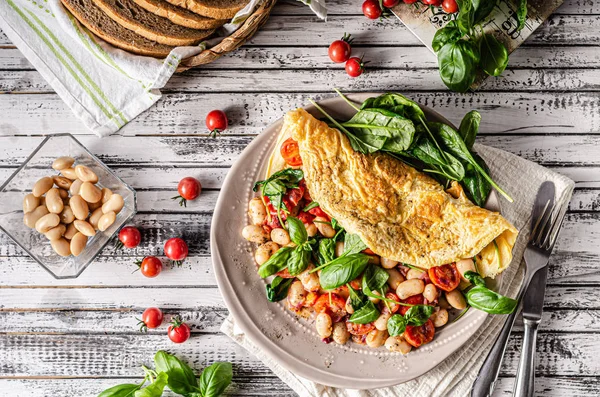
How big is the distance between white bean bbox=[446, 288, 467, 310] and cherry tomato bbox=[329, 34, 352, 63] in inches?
53.4

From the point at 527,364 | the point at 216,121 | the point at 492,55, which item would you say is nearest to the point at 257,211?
the point at 216,121

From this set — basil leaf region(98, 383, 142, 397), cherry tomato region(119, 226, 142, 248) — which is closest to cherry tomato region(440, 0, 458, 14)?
cherry tomato region(119, 226, 142, 248)

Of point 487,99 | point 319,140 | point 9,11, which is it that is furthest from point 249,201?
point 9,11

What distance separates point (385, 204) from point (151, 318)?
4.79 feet

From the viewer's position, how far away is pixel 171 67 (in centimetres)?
306

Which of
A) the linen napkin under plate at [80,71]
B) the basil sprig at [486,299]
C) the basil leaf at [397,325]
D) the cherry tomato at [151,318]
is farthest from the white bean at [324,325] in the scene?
the linen napkin under plate at [80,71]

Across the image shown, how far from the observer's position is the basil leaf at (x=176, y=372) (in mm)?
3166

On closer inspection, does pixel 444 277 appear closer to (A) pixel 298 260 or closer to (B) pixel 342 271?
(B) pixel 342 271

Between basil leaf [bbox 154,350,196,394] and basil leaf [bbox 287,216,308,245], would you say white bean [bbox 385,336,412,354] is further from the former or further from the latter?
basil leaf [bbox 154,350,196,394]

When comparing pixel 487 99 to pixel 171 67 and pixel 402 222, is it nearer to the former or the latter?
pixel 402 222

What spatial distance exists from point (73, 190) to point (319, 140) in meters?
1.35

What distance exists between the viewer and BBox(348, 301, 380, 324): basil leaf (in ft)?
9.49

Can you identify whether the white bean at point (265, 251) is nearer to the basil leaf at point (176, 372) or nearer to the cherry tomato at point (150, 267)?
the cherry tomato at point (150, 267)

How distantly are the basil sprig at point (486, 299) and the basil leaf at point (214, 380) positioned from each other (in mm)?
1355
